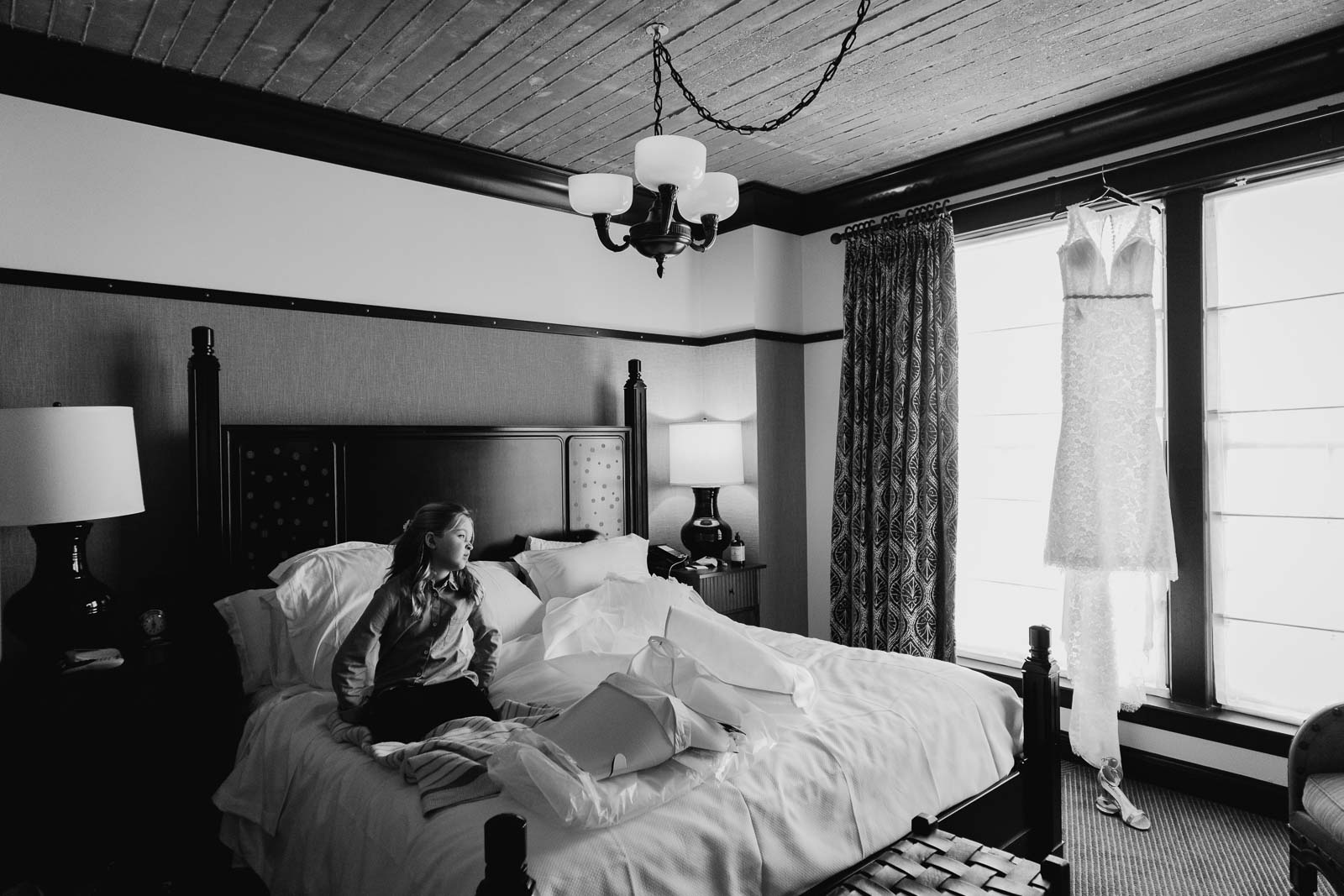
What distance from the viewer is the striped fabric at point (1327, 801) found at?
7.00 feet

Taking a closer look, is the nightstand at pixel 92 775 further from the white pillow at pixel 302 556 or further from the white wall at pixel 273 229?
the white wall at pixel 273 229

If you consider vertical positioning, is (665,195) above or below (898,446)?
above

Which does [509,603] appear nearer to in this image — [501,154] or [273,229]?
[273,229]

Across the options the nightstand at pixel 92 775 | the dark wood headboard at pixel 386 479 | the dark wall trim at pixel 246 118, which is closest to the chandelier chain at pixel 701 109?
the dark wall trim at pixel 246 118

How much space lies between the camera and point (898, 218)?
410 cm

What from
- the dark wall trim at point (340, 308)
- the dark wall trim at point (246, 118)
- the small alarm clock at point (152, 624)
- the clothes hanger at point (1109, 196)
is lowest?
the small alarm clock at point (152, 624)

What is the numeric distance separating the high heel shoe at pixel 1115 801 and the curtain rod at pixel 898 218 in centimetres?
255

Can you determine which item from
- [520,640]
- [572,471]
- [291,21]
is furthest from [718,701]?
[291,21]

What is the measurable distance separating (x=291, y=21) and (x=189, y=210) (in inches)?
34.4

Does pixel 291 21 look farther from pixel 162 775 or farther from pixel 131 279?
pixel 162 775

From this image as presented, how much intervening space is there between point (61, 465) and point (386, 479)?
3.84 feet

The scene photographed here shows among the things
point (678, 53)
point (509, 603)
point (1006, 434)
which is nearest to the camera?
point (678, 53)

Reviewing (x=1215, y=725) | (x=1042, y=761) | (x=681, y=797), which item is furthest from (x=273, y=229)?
(x=1215, y=725)

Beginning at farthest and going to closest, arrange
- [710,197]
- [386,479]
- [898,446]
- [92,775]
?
1. [898,446]
2. [386,479]
3. [710,197]
4. [92,775]
